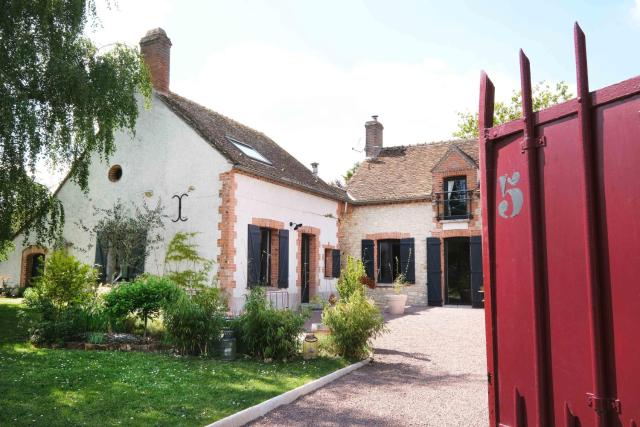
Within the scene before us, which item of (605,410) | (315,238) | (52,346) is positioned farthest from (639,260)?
(315,238)

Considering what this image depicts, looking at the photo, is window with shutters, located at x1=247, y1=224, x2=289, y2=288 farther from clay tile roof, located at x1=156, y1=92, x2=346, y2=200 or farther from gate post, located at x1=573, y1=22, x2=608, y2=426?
gate post, located at x1=573, y1=22, x2=608, y2=426

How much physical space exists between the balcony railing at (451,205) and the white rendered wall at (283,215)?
359cm

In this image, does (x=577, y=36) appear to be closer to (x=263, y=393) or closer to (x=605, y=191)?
(x=605, y=191)

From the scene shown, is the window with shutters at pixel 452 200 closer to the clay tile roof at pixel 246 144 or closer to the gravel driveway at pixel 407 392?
the clay tile roof at pixel 246 144

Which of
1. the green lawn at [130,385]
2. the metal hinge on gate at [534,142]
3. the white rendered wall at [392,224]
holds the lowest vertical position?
the green lawn at [130,385]

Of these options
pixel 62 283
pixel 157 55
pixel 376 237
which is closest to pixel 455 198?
pixel 376 237

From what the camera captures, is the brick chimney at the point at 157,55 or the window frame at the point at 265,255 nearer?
the window frame at the point at 265,255

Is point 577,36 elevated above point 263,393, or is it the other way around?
point 577,36

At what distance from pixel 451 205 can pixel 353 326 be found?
35.5 feet

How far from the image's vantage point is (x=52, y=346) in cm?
795

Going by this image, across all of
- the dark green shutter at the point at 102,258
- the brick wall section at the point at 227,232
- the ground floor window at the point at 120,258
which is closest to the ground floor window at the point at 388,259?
the brick wall section at the point at 227,232

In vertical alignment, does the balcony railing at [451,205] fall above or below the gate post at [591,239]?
above

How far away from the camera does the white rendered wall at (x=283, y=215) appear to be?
1238 cm

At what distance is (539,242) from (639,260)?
0.44 m
